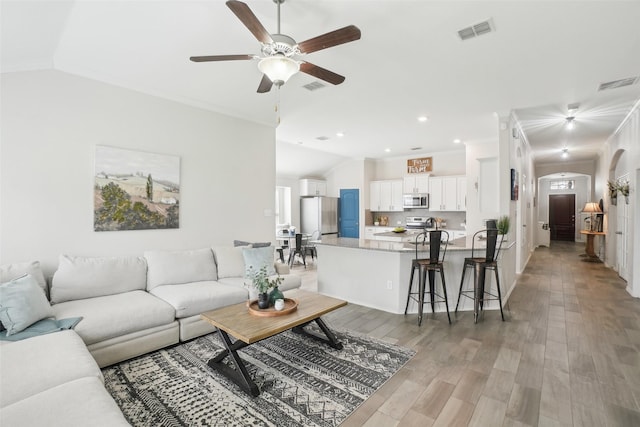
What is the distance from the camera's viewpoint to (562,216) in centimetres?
1246

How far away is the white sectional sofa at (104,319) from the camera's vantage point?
149 cm

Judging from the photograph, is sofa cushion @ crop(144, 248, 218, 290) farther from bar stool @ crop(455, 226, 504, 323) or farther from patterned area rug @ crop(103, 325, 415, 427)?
bar stool @ crop(455, 226, 504, 323)

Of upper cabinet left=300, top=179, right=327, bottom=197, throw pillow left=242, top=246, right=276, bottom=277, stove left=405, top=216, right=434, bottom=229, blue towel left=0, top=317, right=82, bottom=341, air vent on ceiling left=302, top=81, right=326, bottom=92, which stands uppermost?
air vent on ceiling left=302, top=81, right=326, bottom=92

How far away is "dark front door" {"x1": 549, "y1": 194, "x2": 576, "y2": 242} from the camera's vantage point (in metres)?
12.2

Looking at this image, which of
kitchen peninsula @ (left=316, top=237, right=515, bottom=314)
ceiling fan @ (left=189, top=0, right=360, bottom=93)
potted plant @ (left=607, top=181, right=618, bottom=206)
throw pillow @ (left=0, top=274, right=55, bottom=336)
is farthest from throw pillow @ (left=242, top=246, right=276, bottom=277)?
potted plant @ (left=607, top=181, right=618, bottom=206)

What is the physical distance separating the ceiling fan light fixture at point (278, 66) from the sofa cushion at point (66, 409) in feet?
7.21

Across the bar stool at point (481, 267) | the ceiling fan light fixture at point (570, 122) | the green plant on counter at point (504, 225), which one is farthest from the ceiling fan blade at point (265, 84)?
the ceiling fan light fixture at point (570, 122)

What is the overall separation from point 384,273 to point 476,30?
2791mm

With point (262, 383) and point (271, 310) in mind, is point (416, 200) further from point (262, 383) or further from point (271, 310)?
point (262, 383)

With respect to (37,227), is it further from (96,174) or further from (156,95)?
(156,95)

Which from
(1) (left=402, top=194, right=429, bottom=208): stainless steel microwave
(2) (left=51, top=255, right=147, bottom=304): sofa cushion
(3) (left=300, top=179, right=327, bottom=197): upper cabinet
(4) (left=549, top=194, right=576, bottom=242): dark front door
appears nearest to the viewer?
(2) (left=51, top=255, right=147, bottom=304): sofa cushion

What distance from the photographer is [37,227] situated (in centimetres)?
307

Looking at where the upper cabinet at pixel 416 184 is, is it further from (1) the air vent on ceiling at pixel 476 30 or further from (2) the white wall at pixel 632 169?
(1) the air vent on ceiling at pixel 476 30

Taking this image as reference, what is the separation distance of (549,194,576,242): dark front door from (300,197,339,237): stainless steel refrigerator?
9.64 m
